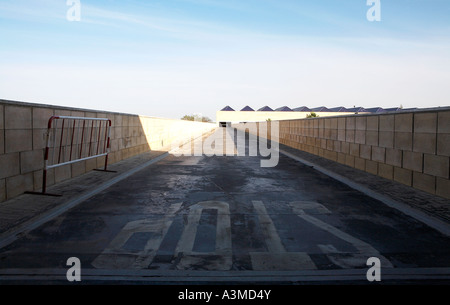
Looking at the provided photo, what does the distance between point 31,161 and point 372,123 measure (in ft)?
31.6

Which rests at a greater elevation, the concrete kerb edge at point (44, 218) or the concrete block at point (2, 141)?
the concrete block at point (2, 141)

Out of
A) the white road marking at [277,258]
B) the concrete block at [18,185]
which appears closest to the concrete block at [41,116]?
the concrete block at [18,185]

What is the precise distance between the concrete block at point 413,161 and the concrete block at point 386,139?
2.60 ft

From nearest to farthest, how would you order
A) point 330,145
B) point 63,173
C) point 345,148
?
point 63,173 → point 345,148 → point 330,145

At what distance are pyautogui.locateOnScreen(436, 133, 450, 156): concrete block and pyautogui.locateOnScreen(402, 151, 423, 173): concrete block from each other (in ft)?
2.24

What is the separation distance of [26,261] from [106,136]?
9.47 metres

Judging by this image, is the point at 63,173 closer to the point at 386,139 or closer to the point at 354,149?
the point at 386,139

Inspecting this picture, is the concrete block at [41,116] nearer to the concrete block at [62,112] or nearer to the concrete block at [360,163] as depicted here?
the concrete block at [62,112]

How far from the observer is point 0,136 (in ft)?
23.2

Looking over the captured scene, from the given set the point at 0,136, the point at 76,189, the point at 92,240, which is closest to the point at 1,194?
the point at 0,136

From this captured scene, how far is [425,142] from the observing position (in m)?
8.49

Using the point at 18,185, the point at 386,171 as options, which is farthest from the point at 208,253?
the point at 386,171

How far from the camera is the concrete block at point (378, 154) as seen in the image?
10.6m
